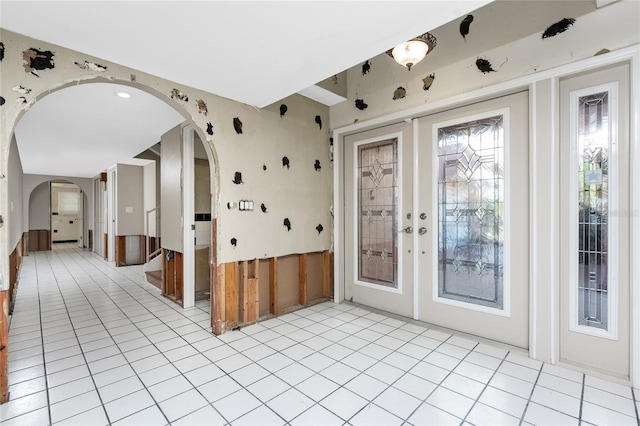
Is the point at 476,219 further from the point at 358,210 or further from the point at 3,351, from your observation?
the point at 3,351

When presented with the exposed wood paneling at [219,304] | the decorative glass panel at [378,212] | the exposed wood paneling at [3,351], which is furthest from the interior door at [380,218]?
the exposed wood paneling at [3,351]

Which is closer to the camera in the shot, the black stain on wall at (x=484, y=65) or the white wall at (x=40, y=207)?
the black stain on wall at (x=484, y=65)

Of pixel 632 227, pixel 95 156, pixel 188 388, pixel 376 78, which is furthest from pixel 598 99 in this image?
pixel 95 156

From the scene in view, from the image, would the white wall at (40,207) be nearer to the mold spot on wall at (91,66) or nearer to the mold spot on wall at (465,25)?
the mold spot on wall at (91,66)

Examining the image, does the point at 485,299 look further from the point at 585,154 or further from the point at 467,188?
the point at 585,154

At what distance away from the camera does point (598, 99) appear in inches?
86.9

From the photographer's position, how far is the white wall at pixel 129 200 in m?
7.16

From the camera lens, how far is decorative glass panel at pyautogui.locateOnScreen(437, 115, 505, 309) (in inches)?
106

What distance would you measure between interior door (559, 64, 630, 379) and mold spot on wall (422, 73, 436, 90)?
1.08 meters

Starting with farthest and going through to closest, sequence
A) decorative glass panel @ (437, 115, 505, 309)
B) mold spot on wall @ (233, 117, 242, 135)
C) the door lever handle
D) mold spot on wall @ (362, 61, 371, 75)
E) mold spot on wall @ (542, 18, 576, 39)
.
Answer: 1. mold spot on wall @ (362, 61, 371, 75)
2. the door lever handle
3. mold spot on wall @ (233, 117, 242, 135)
4. decorative glass panel @ (437, 115, 505, 309)
5. mold spot on wall @ (542, 18, 576, 39)

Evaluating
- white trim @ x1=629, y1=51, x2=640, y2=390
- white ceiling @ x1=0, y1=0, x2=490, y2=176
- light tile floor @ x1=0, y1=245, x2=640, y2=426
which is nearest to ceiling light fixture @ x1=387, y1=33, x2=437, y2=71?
white ceiling @ x1=0, y1=0, x2=490, y2=176

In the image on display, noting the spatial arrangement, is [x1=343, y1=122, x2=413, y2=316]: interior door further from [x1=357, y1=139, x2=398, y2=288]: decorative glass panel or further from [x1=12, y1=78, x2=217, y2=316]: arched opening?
[x1=12, y1=78, x2=217, y2=316]: arched opening

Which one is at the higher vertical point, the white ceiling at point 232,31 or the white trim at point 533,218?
the white ceiling at point 232,31

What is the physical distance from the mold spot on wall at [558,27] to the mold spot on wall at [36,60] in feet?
12.4
